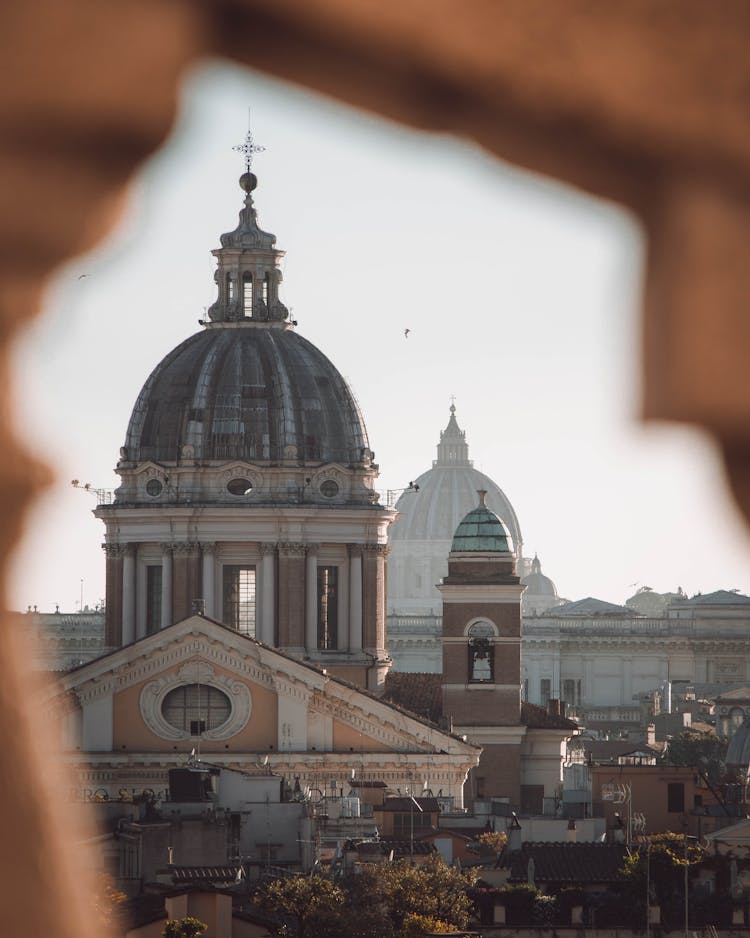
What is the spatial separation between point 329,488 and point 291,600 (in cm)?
341

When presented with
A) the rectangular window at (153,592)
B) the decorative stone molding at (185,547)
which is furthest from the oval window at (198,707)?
the rectangular window at (153,592)

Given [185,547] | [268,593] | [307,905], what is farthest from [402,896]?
[185,547]

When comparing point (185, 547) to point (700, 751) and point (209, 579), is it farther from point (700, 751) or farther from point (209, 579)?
point (700, 751)

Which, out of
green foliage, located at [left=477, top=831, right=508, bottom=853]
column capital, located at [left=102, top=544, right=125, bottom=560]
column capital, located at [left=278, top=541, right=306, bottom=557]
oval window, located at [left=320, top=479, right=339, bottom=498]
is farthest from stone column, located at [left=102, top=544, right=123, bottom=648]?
green foliage, located at [left=477, top=831, right=508, bottom=853]

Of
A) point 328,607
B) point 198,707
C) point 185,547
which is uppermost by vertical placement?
point 185,547

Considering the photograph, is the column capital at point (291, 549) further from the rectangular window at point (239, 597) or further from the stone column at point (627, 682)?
the stone column at point (627, 682)

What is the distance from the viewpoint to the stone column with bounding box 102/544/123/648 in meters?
64.3

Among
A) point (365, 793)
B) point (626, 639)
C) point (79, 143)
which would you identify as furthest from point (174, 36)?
point (626, 639)

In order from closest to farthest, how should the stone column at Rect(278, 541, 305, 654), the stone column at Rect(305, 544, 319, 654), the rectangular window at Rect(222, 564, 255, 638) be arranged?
the stone column at Rect(278, 541, 305, 654) < the stone column at Rect(305, 544, 319, 654) < the rectangular window at Rect(222, 564, 255, 638)

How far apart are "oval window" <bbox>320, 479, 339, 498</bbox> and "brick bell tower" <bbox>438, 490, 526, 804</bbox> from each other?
5901 millimetres

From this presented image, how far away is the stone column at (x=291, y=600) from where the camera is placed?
63.1 metres

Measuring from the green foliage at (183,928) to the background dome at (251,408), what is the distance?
40.2 metres

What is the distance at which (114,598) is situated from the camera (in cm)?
6469

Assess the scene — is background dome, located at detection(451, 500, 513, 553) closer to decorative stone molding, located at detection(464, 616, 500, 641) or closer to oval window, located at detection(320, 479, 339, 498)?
decorative stone molding, located at detection(464, 616, 500, 641)
